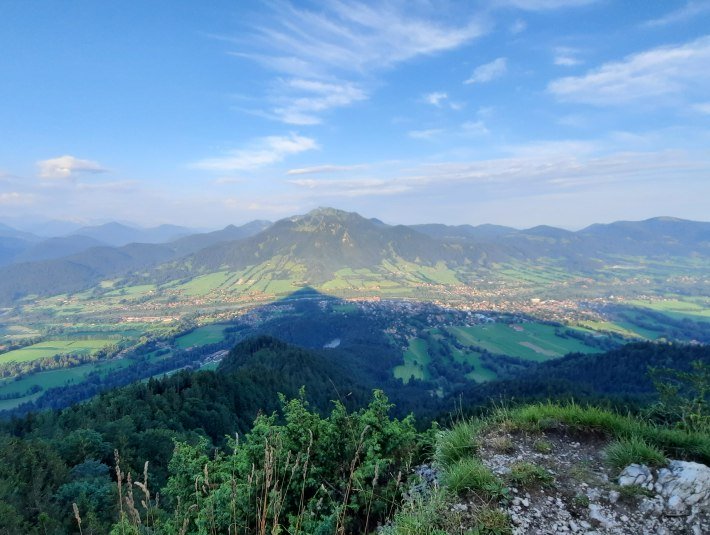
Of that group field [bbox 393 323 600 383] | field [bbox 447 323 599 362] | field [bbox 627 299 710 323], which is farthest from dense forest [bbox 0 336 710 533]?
field [bbox 627 299 710 323]

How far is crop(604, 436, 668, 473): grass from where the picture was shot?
4.98 metres

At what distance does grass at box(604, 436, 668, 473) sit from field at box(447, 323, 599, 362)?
116743mm

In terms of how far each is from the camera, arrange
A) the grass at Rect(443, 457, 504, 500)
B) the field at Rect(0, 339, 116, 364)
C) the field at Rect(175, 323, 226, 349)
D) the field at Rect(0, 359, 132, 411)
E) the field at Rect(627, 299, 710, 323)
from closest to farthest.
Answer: the grass at Rect(443, 457, 504, 500), the field at Rect(0, 359, 132, 411), the field at Rect(0, 339, 116, 364), the field at Rect(175, 323, 226, 349), the field at Rect(627, 299, 710, 323)

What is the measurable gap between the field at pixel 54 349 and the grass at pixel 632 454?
508 feet

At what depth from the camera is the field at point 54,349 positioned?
121 meters

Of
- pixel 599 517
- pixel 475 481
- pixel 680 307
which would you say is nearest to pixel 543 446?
pixel 599 517

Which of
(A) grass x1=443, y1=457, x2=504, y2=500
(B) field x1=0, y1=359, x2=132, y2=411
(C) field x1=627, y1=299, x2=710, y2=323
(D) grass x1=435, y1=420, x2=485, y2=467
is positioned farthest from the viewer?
(C) field x1=627, y1=299, x2=710, y2=323

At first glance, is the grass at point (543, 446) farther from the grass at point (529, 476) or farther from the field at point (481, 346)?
the field at point (481, 346)

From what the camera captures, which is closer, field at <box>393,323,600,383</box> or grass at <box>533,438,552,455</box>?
grass at <box>533,438,552,455</box>

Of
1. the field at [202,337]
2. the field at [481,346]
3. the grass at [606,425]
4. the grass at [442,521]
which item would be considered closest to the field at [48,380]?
the field at [202,337]

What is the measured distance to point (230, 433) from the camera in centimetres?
4659

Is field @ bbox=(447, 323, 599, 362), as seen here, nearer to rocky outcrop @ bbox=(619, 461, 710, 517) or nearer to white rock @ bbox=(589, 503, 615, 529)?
rocky outcrop @ bbox=(619, 461, 710, 517)

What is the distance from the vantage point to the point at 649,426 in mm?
5719

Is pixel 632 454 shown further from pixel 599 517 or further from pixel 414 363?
pixel 414 363
